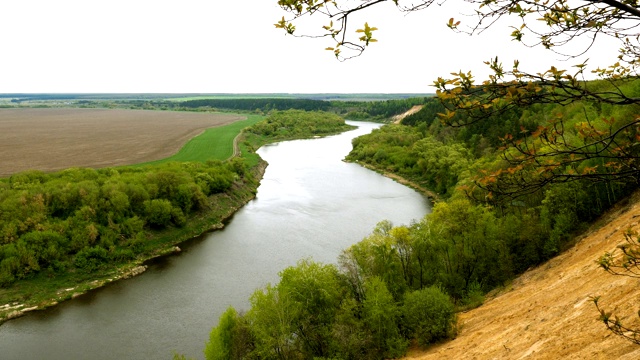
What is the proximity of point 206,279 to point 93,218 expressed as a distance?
10.6 meters

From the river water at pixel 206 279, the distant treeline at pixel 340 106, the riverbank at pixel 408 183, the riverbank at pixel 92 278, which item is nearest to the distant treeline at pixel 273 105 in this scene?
the distant treeline at pixel 340 106

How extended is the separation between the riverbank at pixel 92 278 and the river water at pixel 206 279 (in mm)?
703

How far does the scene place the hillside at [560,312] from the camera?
9469mm

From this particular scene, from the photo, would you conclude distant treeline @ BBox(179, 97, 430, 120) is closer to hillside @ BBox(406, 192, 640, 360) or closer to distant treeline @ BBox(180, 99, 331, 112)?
distant treeline @ BBox(180, 99, 331, 112)

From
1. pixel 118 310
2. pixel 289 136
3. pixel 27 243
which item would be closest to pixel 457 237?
pixel 118 310

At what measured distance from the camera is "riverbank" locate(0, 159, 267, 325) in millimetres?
21266

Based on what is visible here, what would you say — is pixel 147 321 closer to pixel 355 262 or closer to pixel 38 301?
pixel 38 301

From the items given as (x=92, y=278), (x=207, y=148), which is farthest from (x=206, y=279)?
(x=207, y=148)

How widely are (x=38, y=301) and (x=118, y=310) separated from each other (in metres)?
4.69

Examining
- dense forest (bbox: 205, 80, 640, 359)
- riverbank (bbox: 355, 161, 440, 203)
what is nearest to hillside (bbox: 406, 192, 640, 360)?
dense forest (bbox: 205, 80, 640, 359)

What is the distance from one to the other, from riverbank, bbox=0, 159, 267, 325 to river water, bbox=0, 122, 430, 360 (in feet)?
2.31

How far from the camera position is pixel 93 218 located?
92.5 ft

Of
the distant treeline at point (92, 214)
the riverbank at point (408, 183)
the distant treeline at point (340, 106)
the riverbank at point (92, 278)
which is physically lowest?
the riverbank at point (92, 278)

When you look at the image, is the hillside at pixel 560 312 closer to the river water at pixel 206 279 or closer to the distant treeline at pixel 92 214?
the river water at pixel 206 279
